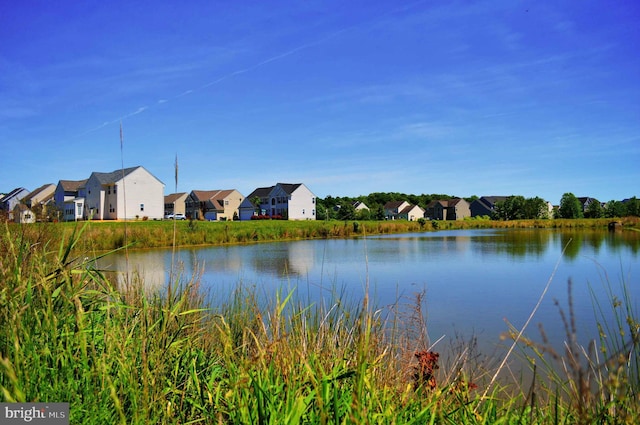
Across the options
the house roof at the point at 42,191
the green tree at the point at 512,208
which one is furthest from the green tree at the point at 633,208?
the house roof at the point at 42,191

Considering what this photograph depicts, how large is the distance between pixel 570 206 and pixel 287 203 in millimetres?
41542

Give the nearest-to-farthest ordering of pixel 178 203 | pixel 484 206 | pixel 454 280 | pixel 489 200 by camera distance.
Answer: pixel 454 280
pixel 178 203
pixel 484 206
pixel 489 200

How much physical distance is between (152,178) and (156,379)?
45.0 m

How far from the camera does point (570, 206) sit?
6700 centimetres

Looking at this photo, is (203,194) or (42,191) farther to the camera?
(203,194)

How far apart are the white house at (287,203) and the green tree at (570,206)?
37.4 m

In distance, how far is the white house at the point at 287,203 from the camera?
60.7 meters

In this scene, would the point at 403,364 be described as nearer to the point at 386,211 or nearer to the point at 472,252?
the point at 472,252

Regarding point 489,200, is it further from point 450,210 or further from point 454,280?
point 454,280

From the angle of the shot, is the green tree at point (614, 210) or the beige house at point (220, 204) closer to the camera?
the green tree at point (614, 210)

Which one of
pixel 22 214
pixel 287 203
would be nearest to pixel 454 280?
pixel 22 214

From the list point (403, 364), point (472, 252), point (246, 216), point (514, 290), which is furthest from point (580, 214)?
point (403, 364)

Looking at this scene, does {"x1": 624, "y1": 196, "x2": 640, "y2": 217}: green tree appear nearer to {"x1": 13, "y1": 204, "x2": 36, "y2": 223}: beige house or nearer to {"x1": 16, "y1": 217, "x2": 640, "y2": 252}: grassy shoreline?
{"x1": 16, "y1": 217, "x2": 640, "y2": 252}: grassy shoreline

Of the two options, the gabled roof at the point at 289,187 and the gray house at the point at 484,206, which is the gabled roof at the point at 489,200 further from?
the gabled roof at the point at 289,187
